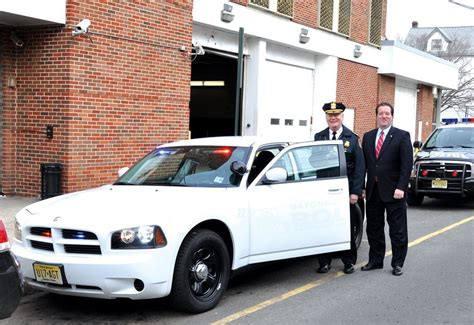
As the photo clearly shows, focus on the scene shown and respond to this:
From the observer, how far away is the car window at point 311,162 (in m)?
6.25

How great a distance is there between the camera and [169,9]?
12.3m

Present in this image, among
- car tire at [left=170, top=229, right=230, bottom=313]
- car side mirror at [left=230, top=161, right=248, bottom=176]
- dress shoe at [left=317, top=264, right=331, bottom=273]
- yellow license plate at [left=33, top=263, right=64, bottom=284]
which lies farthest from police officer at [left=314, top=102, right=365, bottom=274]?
yellow license plate at [left=33, top=263, right=64, bottom=284]

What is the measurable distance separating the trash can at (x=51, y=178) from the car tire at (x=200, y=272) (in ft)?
18.6

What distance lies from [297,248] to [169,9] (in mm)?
7730

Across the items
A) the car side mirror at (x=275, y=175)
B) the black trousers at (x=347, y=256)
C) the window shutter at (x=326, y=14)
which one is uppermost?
the window shutter at (x=326, y=14)

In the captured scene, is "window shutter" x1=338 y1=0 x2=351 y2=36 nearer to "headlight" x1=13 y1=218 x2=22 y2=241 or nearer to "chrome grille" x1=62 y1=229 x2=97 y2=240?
"headlight" x1=13 y1=218 x2=22 y2=241

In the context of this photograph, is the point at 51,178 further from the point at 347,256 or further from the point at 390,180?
the point at 390,180

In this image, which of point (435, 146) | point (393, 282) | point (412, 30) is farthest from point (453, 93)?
point (393, 282)

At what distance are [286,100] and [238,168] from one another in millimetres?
12483

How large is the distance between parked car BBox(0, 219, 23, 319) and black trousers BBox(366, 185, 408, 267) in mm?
4287

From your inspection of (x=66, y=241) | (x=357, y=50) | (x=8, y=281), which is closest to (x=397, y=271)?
(x=66, y=241)

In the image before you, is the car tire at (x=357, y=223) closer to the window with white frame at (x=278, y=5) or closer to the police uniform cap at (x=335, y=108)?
the police uniform cap at (x=335, y=108)

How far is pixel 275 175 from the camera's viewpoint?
5730 mm

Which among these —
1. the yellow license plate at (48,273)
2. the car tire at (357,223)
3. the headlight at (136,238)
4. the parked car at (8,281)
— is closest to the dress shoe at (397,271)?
the car tire at (357,223)
